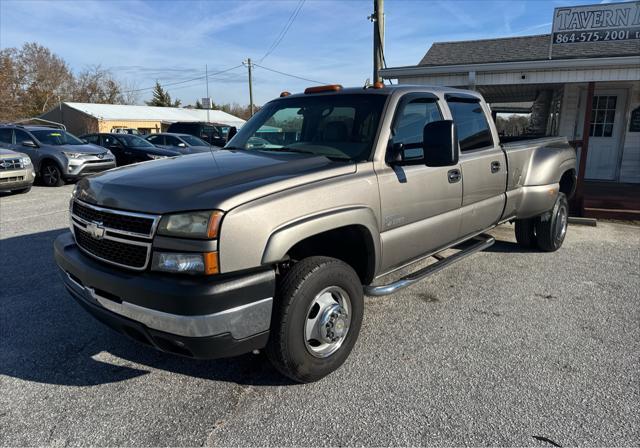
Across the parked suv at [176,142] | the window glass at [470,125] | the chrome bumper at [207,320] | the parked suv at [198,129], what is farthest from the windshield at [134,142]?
the chrome bumper at [207,320]

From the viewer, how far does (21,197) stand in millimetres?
10375

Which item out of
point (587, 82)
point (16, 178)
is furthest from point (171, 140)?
point (587, 82)

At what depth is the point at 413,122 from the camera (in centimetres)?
366

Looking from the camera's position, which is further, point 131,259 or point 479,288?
point 479,288

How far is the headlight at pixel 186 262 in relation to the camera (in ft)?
Answer: 7.59

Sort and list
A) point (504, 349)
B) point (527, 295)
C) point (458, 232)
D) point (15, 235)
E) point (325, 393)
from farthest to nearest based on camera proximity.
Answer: point (15, 235) → point (527, 295) → point (458, 232) → point (504, 349) → point (325, 393)

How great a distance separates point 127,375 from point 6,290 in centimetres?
237

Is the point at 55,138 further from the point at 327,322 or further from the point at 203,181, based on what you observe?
the point at 327,322

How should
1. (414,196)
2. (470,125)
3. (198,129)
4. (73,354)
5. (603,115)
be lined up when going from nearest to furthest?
(73,354), (414,196), (470,125), (603,115), (198,129)

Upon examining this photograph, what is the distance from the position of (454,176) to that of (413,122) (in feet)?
2.04

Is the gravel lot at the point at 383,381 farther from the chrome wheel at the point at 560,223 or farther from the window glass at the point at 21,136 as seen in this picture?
the window glass at the point at 21,136

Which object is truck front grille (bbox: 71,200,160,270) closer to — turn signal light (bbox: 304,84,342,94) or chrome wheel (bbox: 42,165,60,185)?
turn signal light (bbox: 304,84,342,94)

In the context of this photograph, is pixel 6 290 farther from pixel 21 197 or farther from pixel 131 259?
pixel 21 197

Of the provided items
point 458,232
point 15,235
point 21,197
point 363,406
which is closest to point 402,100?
point 458,232
